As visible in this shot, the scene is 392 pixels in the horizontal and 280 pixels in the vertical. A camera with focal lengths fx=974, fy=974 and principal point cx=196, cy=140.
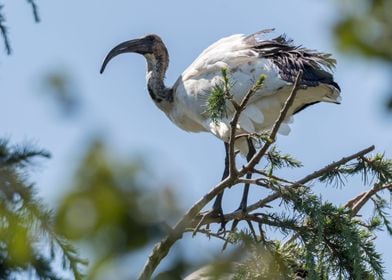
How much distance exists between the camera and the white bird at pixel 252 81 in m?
7.65

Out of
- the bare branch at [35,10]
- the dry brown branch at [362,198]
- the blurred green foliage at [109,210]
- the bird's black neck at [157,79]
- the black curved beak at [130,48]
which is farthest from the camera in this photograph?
Result: the black curved beak at [130,48]

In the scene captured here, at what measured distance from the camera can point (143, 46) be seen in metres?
9.56

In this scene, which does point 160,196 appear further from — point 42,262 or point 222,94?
point 222,94

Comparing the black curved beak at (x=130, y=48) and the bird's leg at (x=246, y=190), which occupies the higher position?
the black curved beak at (x=130, y=48)

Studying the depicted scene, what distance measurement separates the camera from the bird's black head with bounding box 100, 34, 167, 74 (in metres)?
9.50

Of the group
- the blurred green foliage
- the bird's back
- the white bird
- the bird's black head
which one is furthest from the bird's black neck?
the blurred green foliage

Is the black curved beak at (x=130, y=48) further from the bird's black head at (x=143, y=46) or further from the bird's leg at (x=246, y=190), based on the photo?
the bird's leg at (x=246, y=190)

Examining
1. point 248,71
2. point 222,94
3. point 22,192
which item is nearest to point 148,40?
point 248,71

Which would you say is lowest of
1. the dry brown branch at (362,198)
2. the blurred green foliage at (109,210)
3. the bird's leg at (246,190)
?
the bird's leg at (246,190)

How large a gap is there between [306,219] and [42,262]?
367 centimetres

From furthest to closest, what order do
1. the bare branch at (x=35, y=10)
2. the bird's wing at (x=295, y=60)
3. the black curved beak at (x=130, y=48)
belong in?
the black curved beak at (x=130, y=48) → the bird's wing at (x=295, y=60) → the bare branch at (x=35, y=10)

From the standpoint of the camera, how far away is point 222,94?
15.4 ft

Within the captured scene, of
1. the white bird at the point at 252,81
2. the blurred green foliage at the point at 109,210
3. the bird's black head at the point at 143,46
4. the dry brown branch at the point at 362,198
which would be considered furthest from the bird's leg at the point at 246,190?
the blurred green foliage at the point at 109,210

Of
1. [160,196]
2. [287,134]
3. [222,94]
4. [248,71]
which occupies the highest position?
[160,196]
